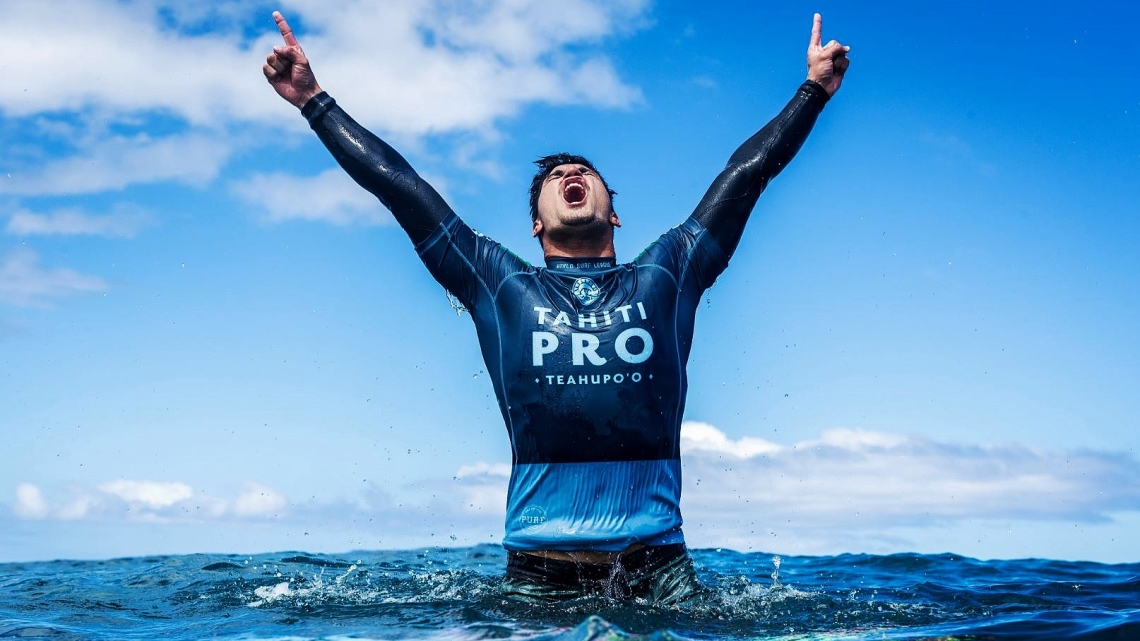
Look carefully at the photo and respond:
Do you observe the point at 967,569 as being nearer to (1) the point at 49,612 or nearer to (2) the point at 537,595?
(2) the point at 537,595

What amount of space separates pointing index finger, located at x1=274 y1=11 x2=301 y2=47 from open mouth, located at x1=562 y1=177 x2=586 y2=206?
Result: 197 cm

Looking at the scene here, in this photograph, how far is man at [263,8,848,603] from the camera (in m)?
5.34

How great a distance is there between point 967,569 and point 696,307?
619 cm

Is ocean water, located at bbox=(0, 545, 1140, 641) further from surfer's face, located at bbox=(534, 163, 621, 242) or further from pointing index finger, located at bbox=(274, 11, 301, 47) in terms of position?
pointing index finger, located at bbox=(274, 11, 301, 47)

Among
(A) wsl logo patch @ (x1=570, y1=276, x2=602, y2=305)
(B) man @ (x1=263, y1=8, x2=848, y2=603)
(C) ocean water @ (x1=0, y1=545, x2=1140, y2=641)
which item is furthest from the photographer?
(A) wsl logo patch @ (x1=570, y1=276, x2=602, y2=305)

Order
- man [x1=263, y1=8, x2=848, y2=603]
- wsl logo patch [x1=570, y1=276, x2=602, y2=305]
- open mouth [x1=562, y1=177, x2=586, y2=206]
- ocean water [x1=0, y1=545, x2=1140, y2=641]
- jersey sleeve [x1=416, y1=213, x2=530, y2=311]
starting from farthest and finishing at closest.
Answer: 1. open mouth [x1=562, y1=177, x2=586, y2=206]
2. jersey sleeve [x1=416, y1=213, x2=530, y2=311]
3. wsl logo patch [x1=570, y1=276, x2=602, y2=305]
4. man [x1=263, y1=8, x2=848, y2=603]
5. ocean water [x1=0, y1=545, x2=1140, y2=641]

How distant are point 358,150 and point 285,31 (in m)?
1.02

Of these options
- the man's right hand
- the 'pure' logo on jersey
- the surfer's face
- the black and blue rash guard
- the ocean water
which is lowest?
the ocean water

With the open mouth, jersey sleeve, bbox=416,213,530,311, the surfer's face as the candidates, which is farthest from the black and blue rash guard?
the open mouth

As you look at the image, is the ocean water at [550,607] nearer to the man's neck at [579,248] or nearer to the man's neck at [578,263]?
the man's neck at [578,263]

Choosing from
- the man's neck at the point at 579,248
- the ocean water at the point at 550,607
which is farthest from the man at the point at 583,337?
the ocean water at the point at 550,607

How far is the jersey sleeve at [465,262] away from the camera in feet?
19.1

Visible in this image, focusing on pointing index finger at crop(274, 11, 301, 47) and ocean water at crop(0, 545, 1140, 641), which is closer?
ocean water at crop(0, 545, 1140, 641)

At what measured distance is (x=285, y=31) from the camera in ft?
20.3
